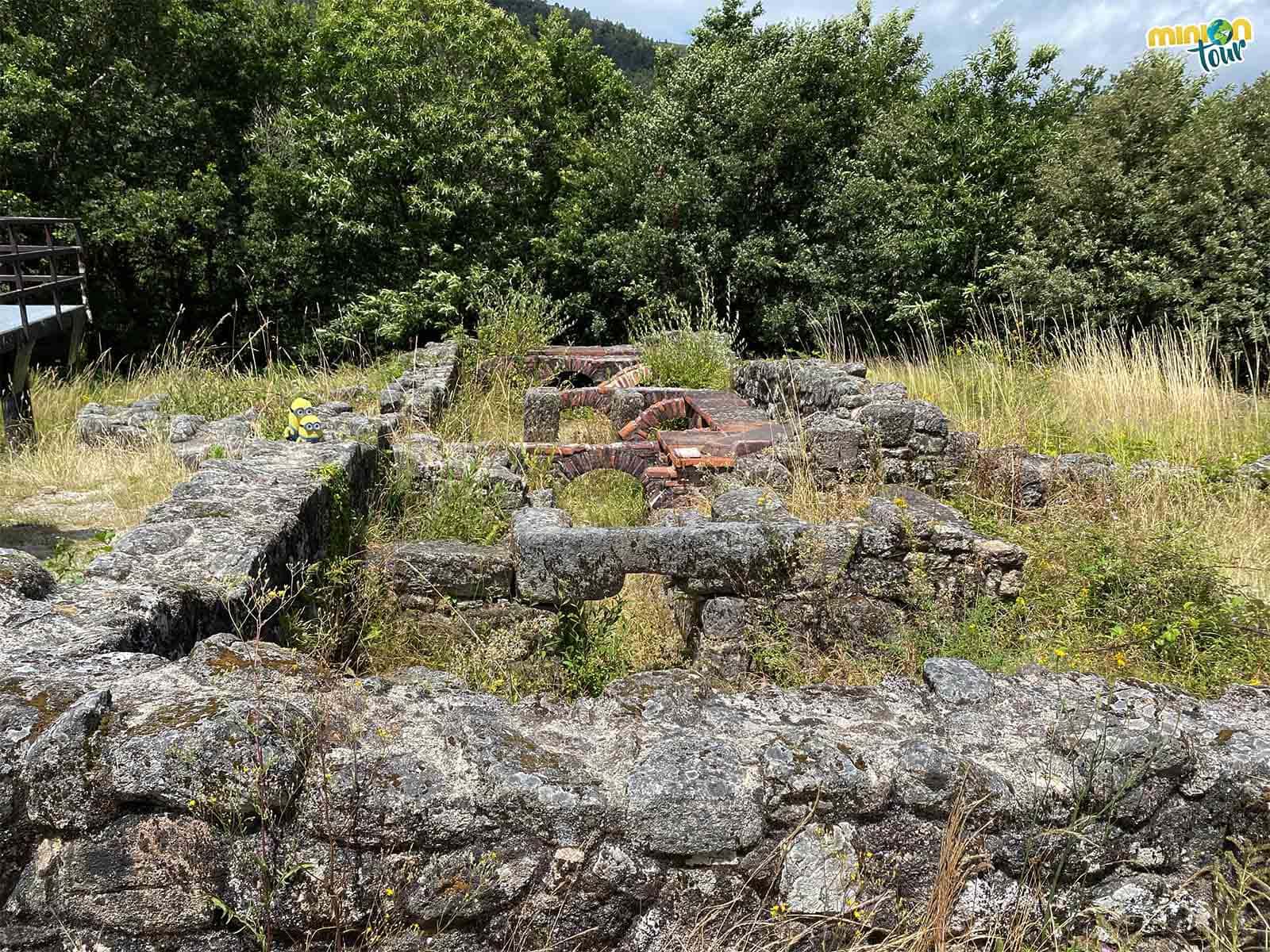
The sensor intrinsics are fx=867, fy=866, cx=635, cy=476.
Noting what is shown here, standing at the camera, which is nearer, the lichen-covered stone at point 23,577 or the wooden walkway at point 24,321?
the lichen-covered stone at point 23,577

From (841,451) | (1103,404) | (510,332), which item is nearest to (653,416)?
(841,451)

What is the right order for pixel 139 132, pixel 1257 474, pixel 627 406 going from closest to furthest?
pixel 1257 474
pixel 627 406
pixel 139 132

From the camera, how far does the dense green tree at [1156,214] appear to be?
38.8ft

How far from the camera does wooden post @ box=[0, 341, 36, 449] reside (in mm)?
8820

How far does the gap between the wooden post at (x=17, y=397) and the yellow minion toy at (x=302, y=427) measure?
481cm

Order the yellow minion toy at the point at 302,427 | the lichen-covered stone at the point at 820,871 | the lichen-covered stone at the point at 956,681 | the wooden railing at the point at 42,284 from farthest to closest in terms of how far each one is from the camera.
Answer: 1. the wooden railing at the point at 42,284
2. the yellow minion toy at the point at 302,427
3. the lichen-covered stone at the point at 956,681
4. the lichen-covered stone at the point at 820,871

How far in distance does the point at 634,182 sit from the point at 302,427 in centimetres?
1050

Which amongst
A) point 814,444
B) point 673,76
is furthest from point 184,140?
point 814,444

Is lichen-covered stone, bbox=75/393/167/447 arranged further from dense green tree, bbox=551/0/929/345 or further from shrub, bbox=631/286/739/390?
dense green tree, bbox=551/0/929/345

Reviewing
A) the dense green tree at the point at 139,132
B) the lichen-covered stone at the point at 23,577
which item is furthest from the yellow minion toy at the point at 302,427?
the dense green tree at the point at 139,132

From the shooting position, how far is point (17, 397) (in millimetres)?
9258

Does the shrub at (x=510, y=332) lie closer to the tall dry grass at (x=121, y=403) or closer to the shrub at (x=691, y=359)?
the tall dry grass at (x=121, y=403)

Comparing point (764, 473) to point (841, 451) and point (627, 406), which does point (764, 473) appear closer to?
point (841, 451)

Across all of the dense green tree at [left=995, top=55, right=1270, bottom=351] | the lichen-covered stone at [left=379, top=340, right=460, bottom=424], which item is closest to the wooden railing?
the lichen-covered stone at [left=379, top=340, right=460, bottom=424]
